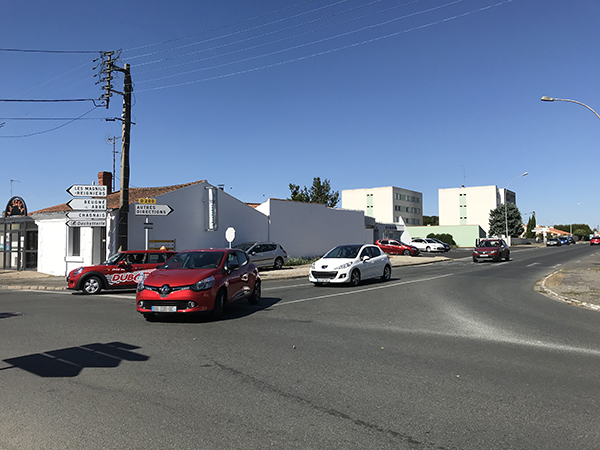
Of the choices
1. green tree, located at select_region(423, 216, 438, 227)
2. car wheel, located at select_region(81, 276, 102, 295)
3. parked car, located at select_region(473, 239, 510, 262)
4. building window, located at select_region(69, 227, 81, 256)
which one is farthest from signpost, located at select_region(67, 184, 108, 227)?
green tree, located at select_region(423, 216, 438, 227)

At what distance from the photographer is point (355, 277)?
1694cm

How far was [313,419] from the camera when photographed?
417cm

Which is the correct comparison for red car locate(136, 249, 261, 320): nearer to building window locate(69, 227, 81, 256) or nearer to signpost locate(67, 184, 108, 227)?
signpost locate(67, 184, 108, 227)

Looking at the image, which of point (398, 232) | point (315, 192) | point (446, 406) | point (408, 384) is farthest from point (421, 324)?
point (315, 192)

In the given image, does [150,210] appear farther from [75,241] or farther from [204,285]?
[204,285]

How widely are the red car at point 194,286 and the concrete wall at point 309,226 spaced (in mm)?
22161

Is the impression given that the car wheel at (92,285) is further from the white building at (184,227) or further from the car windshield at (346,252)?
the car windshield at (346,252)

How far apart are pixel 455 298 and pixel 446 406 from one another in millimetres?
9416

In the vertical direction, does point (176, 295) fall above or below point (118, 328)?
above

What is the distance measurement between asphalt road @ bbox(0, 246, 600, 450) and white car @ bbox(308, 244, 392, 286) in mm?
6093

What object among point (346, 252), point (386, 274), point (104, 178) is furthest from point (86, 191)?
point (104, 178)

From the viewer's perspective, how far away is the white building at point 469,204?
10500 centimetres

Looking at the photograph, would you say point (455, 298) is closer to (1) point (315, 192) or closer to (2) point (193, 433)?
(2) point (193, 433)

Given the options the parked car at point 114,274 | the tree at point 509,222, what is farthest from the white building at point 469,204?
the parked car at point 114,274
